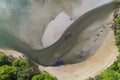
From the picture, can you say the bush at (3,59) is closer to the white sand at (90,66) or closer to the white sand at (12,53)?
the white sand at (12,53)

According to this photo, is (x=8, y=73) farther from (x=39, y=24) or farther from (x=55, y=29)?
(x=55, y=29)

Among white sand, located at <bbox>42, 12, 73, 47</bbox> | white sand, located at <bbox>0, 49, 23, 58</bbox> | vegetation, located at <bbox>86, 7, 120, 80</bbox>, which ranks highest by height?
white sand, located at <bbox>42, 12, 73, 47</bbox>

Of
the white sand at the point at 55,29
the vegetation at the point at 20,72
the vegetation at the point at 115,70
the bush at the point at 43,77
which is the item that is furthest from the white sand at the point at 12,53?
the vegetation at the point at 115,70

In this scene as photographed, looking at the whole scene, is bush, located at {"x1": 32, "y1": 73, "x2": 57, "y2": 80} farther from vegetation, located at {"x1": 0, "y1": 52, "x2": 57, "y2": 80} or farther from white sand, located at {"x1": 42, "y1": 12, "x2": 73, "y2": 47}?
white sand, located at {"x1": 42, "y1": 12, "x2": 73, "y2": 47}

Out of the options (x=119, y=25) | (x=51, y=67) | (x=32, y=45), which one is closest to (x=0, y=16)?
(x=32, y=45)

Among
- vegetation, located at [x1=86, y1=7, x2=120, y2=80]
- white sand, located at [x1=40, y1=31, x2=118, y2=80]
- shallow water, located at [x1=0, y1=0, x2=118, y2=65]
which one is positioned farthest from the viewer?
shallow water, located at [x1=0, y1=0, x2=118, y2=65]

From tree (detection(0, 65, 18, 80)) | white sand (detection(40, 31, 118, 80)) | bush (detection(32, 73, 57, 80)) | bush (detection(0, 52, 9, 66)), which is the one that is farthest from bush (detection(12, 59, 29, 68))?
white sand (detection(40, 31, 118, 80))

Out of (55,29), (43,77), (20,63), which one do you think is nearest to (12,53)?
(20,63)

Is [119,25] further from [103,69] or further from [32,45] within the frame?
[32,45]
